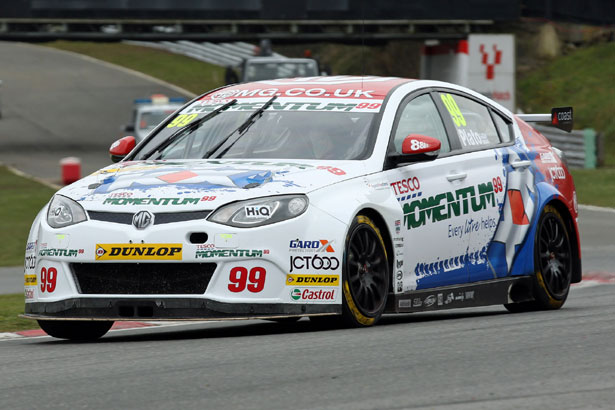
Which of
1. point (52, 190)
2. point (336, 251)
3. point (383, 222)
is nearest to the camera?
point (336, 251)

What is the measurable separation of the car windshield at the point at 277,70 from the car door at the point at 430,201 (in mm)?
25228

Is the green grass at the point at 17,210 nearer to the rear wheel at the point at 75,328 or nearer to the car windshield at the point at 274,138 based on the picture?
the car windshield at the point at 274,138

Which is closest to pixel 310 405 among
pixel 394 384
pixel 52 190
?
pixel 394 384

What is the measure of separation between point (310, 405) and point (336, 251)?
220 centimetres

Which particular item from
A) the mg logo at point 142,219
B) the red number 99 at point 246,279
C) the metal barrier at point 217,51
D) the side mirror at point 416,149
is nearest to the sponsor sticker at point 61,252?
the mg logo at point 142,219

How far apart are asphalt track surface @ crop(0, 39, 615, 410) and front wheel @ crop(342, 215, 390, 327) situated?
0.40 ft

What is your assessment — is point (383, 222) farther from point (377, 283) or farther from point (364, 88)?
point (364, 88)

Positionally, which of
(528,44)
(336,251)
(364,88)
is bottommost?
(336,251)

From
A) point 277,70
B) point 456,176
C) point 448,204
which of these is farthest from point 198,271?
point 277,70

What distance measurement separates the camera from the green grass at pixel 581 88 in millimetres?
37178

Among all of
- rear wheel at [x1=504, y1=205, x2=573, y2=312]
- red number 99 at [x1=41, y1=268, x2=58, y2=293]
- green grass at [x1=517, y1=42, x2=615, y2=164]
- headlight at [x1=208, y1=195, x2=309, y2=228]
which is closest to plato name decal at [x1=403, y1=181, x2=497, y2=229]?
rear wheel at [x1=504, y1=205, x2=573, y2=312]

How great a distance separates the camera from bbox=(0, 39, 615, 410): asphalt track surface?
17.7 feet

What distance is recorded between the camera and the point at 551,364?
621 centimetres

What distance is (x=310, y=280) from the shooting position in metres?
7.36
